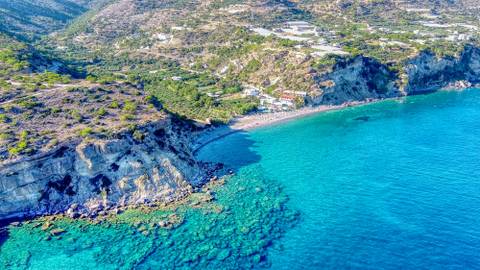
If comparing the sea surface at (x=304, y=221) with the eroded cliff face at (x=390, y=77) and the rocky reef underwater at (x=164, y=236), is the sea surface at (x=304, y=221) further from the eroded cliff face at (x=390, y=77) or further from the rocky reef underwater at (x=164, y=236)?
the eroded cliff face at (x=390, y=77)

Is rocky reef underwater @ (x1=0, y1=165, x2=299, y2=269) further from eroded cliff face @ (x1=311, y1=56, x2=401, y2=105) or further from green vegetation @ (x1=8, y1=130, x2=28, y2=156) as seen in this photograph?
eroded cliff face @ (x1=311, y1=56, x2=401, y2=105)

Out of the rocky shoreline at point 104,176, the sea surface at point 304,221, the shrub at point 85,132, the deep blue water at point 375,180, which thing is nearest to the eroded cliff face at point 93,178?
the rocky shoreline at point 104,176

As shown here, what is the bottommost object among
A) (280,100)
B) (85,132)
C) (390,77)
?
(280,100)

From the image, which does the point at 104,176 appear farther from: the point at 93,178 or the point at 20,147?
the point at 20,147

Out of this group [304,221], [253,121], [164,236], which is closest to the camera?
[164,236]

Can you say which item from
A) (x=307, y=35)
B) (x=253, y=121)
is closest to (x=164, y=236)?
(x=253, y=121)

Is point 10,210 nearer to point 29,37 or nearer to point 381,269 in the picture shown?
point 381,269

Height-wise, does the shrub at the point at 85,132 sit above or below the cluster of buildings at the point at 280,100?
above
